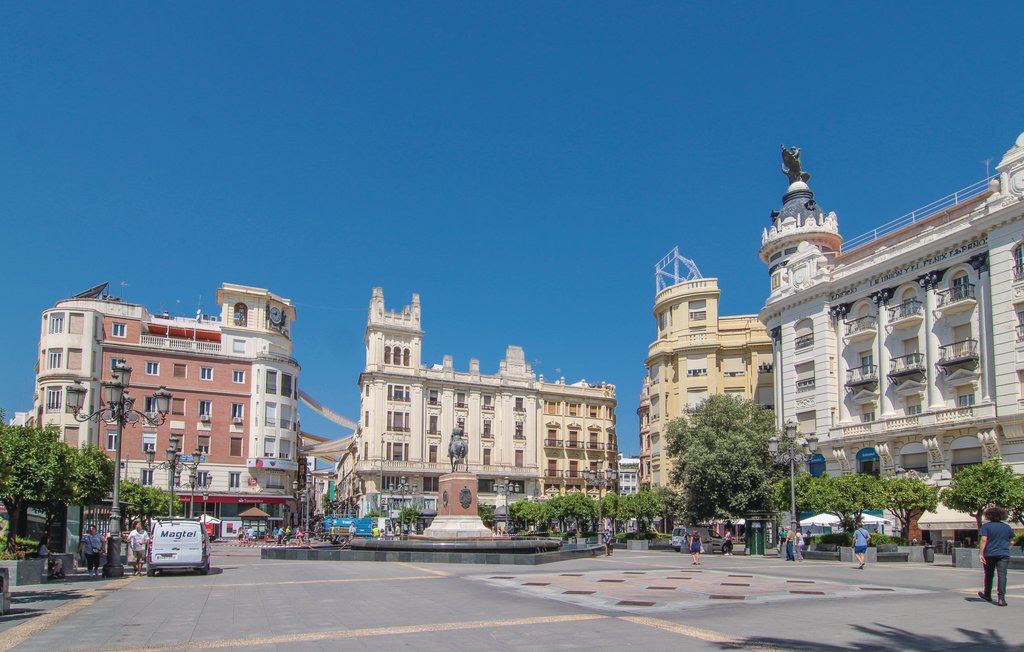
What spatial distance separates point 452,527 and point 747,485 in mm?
16842

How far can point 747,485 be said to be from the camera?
43.4 m

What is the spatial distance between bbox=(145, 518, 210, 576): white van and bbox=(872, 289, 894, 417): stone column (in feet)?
103

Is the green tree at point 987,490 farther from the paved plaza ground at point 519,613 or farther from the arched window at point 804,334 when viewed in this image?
the arched window at point 804,334

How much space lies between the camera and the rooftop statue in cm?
5991

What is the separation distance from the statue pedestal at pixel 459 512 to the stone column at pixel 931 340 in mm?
20925

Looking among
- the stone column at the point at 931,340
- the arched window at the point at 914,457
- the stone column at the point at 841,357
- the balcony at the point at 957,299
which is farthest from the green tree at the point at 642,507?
the balcony at the point at 957,299

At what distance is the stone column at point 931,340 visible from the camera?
39125 mm

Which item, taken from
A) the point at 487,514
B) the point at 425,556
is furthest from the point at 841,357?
the point at 487,514

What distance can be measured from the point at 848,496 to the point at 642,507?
23.4m

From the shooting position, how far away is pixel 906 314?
41.2m

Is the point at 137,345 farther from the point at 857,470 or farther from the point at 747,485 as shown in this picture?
the point at 857,470

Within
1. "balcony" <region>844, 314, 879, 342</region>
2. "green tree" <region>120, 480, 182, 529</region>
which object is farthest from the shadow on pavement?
"green tree" <region>120, 480, 182, 529</region>

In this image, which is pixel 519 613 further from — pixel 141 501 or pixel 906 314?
pixel 141 501

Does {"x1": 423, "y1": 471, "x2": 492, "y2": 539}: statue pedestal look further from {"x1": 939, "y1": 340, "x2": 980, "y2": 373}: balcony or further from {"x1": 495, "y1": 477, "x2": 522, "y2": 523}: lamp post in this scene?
{"x1": 495, "y1": 477, "x2": 522, "y2": 523}: lamp post
